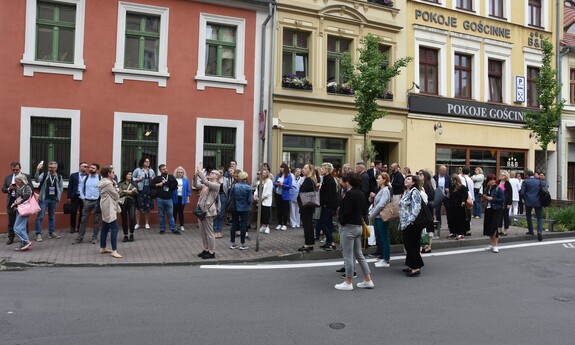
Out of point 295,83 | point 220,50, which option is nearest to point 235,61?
point 220,50

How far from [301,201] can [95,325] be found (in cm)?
515

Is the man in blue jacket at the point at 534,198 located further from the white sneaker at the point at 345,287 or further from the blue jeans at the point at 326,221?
the white sneaker at the point at 345,287

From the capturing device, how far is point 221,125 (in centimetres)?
1430

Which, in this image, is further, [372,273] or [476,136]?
[476,136]

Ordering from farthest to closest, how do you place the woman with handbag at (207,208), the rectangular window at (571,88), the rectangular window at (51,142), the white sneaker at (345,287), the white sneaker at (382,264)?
the rectangular window at (571,88)
the rectangular window at (51,142)
the woman with handbag at (207,208)
the white sneaker at (382,264)
the white sneaker at (345,287)

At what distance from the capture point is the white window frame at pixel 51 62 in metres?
12.1

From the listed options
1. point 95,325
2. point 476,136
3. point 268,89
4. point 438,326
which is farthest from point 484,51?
point 95,325

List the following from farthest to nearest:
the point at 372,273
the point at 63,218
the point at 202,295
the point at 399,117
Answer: the point at 399,117 → the point at 63,218 → the point at 372,273 → the point at 202,295

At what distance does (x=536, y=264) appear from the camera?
8.72 m

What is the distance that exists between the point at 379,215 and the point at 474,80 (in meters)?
13.8

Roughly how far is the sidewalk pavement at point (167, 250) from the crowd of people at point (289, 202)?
24 cm

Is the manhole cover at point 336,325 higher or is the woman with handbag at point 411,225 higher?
the woman with handbag at point 411,225

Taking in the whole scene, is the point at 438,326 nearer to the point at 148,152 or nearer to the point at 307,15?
the point at 148,152

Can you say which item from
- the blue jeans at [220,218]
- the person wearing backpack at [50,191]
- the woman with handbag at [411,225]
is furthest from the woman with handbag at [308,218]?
the person wearing backpack at [50,191]
